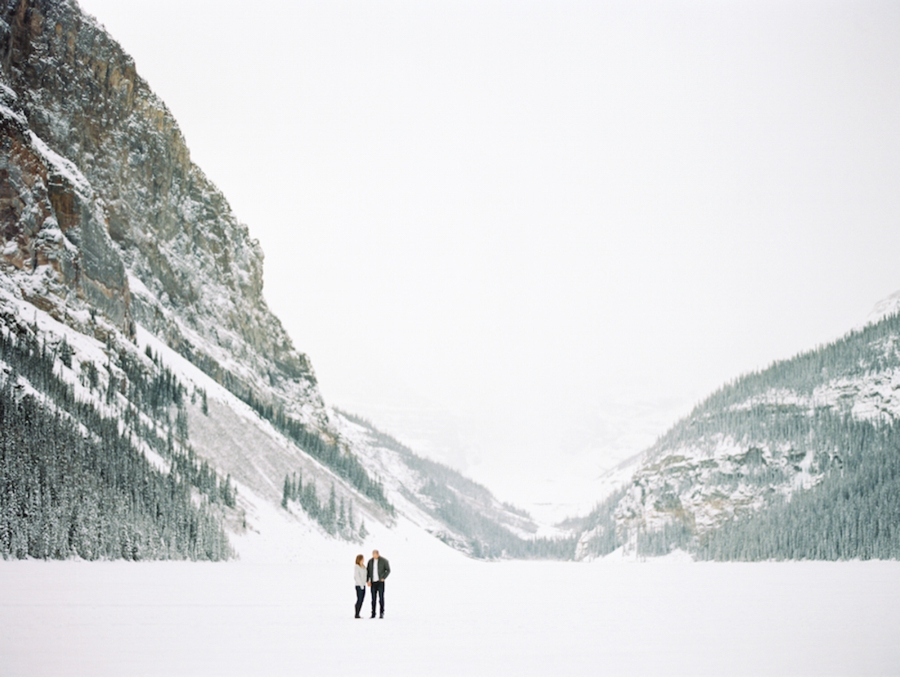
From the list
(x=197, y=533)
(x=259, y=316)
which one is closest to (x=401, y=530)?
(x=259, y=316)

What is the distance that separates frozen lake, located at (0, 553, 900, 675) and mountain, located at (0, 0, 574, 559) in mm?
34548

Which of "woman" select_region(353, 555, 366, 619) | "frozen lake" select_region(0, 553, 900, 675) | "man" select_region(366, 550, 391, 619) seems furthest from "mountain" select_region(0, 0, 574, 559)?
"man" select_region(366, 550, 391, 619)

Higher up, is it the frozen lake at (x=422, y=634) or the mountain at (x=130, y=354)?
the mountain at (x=130, y=354)

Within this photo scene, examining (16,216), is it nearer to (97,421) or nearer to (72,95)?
(97,421)

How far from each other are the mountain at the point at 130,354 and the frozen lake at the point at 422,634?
3455cm

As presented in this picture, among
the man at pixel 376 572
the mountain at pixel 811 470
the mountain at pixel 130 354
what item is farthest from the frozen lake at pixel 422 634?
the mountain at pixel 811 470

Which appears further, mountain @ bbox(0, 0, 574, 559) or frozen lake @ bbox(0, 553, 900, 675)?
mountain @ bbox(0, 0, 574, 559)

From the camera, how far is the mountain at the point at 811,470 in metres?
139

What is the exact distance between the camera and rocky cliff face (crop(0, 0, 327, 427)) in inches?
4520

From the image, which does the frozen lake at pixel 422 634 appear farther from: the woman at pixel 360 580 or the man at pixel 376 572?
the man at pixel 376 572

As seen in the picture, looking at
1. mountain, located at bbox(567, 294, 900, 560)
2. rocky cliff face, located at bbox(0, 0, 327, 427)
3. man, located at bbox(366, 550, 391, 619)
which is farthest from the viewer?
mountain, located at bbox(567, 294, 900, 560)

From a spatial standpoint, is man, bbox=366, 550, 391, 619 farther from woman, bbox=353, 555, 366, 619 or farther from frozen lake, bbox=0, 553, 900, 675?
frozen lake, bbox=0, 553, 900, 675

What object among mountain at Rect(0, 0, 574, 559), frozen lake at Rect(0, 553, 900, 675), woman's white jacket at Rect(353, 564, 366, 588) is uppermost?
mountain at Rect(0, 0, 574, 559)

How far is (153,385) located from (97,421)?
31563 millimetres
